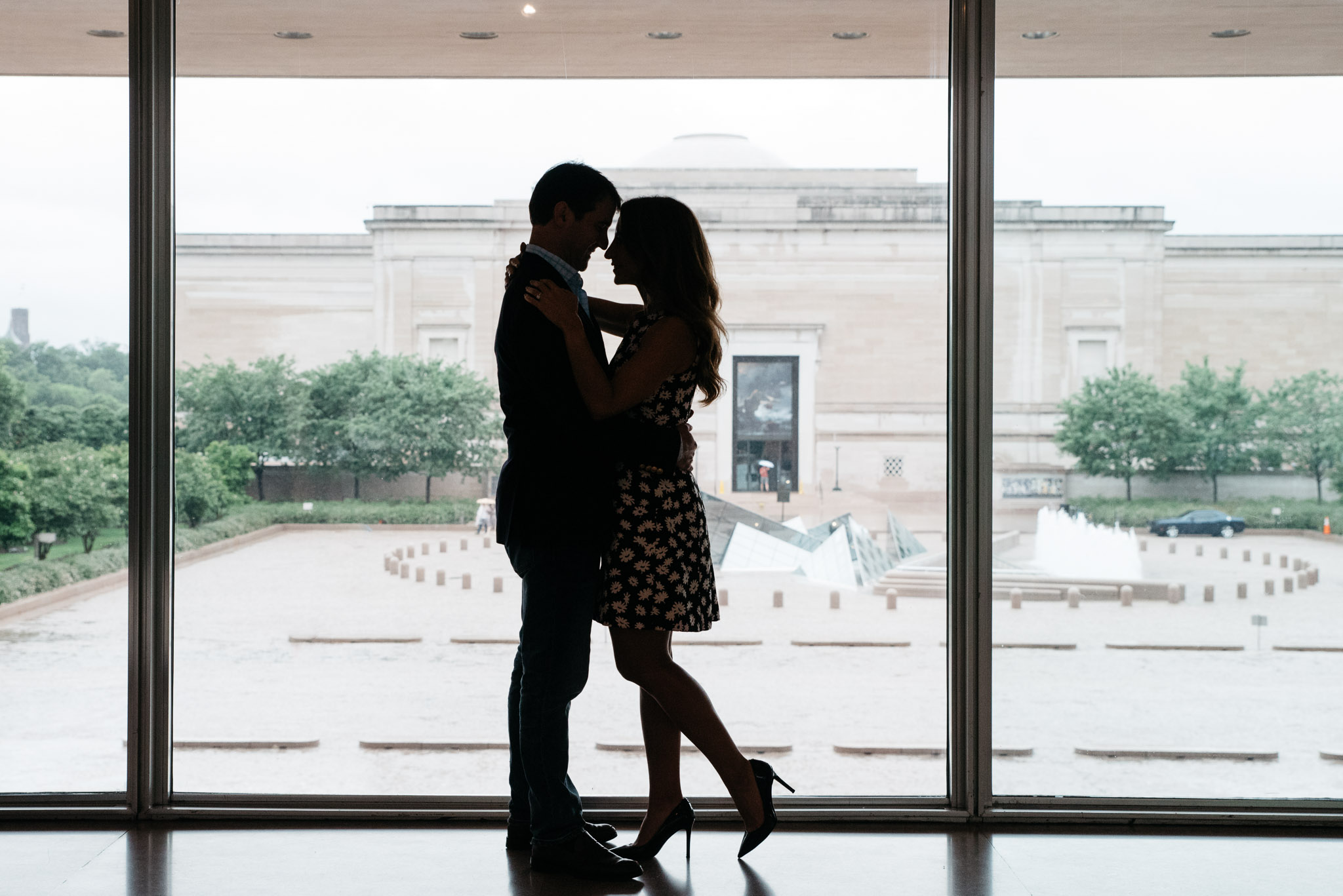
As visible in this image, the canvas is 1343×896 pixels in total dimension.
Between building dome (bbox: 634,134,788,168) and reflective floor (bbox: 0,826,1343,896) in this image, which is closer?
reflective floor (bbox: 0,826,1343,896)

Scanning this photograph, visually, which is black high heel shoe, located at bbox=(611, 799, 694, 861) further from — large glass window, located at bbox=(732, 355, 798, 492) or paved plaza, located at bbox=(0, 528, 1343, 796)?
large glass window, located at bbox=(732, 355, 798, 492)

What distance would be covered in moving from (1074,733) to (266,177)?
2.39 m

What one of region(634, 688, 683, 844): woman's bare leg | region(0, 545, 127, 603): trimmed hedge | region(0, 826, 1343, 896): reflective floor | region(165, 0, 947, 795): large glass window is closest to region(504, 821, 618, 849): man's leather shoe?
region(0, 826, 1343, 896): reflective floor

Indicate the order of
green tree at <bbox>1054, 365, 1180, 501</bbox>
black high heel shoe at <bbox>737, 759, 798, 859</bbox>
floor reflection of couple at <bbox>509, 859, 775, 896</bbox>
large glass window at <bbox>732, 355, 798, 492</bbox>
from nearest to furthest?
1. floor reflection of couple at <bbox>509, 859, 775, 896</bbox>
2. black high heel shoe at <bbox>737, 759, 798, 859</bbox>
3. green tree at <bbox>1054, 365, 1180, 501</bbox>
4. large glass window at <bbox>732, 355, 798, 492</bbox>

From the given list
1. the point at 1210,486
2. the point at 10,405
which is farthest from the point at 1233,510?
the point at 10,405

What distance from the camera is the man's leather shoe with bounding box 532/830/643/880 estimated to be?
205cm

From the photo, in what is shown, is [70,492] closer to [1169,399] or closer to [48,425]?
[48,425]

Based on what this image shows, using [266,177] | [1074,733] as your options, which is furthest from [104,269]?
[1074,733]

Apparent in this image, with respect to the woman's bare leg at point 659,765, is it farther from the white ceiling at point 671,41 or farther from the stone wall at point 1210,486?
the white ceiling at point 671,41

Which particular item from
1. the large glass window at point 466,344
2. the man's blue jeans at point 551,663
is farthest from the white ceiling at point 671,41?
the man's blue jeans at point 551,663

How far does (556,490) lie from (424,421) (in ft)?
2.76

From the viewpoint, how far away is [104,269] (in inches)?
101

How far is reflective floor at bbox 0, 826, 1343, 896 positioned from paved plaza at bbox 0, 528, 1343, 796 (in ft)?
0.60

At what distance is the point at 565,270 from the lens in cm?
208
